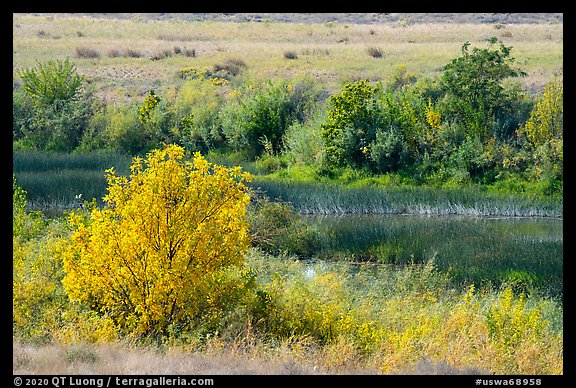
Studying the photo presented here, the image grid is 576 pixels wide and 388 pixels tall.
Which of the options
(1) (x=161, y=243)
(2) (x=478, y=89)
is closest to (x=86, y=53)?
(2) (x=478, y=89)

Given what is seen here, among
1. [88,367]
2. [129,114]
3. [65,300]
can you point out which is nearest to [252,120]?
[129,114]

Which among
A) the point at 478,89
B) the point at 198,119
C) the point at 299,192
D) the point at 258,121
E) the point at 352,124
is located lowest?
the point at 299,192

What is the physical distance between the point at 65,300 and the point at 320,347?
3789 mm

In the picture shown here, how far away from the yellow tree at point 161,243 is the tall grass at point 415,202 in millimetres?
16544

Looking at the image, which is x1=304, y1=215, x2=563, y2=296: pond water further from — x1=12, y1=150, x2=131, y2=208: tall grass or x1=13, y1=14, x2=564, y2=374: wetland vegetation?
x1=12, y1=150, x2=131, y2=208: tall grass

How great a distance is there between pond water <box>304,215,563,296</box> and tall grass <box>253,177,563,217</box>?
28.6 inches

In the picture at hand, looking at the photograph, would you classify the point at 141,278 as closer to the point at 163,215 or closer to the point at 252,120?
the point at 163,215

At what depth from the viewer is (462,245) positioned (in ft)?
68.5

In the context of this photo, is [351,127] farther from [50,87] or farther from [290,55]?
[290,55]

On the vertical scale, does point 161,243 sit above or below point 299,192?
above

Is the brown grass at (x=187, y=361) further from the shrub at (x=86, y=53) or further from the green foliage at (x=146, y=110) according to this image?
the shrub at (x=86, y=53)

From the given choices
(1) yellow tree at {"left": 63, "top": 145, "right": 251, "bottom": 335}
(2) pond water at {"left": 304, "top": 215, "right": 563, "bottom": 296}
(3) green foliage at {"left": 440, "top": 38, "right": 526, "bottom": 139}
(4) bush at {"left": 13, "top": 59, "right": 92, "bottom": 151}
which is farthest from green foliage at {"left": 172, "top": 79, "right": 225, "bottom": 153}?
(1) yellow tree at {"left": 63, "top": 145, "right": 251, "bottom": 335}

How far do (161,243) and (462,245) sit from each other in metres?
11.9

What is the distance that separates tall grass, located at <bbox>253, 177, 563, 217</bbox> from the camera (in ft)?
90.9
